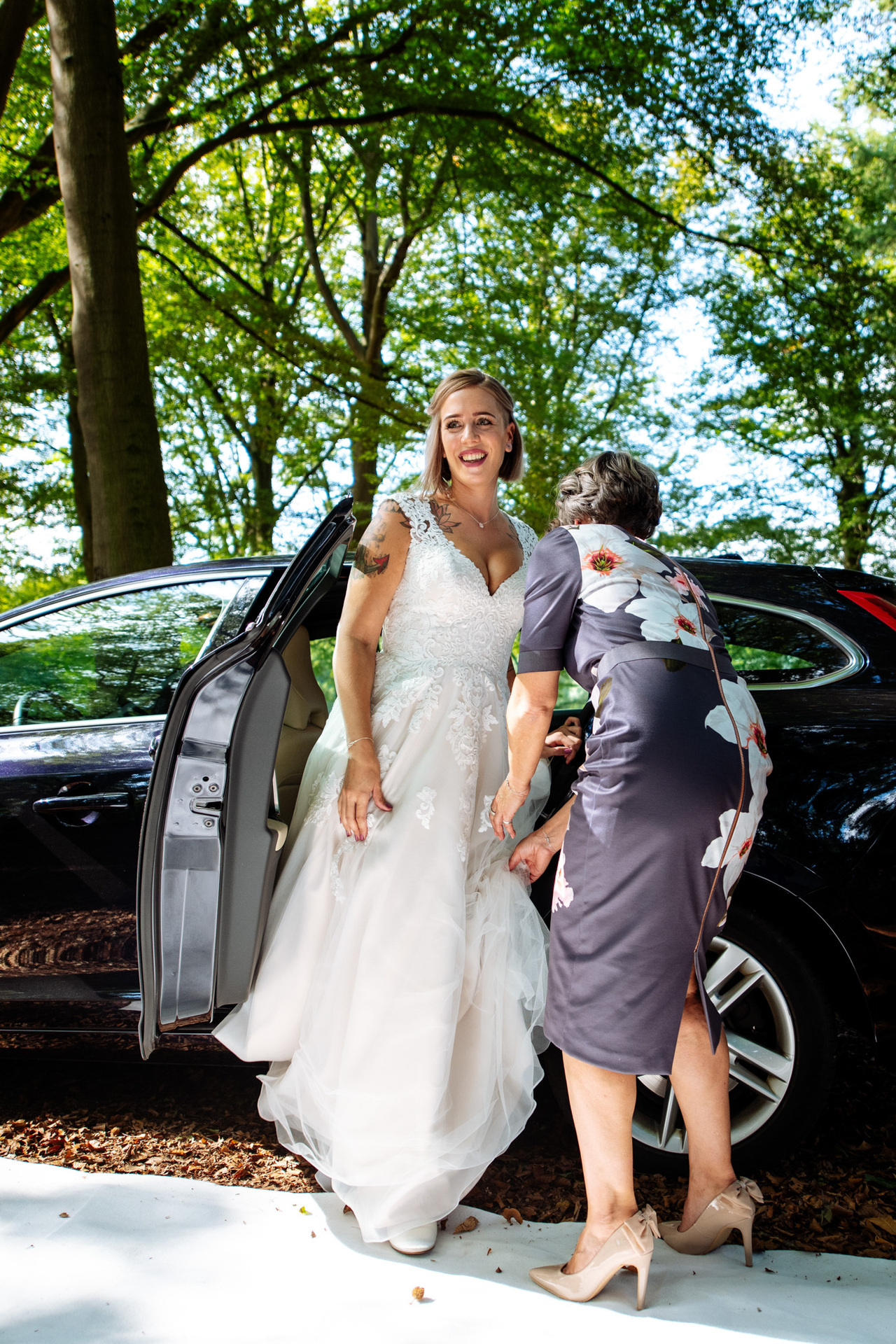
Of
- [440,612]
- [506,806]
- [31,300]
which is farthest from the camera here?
[31,300]

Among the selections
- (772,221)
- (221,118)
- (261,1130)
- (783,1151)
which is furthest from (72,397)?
(783,1151)

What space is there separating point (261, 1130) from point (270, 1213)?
508 mm

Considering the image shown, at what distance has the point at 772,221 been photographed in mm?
7668

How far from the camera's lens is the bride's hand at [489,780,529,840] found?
2.10 meters

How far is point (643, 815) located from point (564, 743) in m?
0.53

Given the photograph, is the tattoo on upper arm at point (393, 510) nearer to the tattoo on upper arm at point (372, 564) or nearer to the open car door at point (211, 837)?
the tattoo on upper arm at point (372, 564)

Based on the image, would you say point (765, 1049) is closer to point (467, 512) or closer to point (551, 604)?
point (551, 604)

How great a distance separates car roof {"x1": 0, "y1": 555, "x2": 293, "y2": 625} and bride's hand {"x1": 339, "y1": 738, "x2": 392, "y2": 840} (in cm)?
83

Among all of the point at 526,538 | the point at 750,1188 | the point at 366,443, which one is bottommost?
the point at 750,1188

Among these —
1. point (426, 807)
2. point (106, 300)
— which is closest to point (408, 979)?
point (426, 807)

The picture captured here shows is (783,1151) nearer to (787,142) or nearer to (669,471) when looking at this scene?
(787,142)

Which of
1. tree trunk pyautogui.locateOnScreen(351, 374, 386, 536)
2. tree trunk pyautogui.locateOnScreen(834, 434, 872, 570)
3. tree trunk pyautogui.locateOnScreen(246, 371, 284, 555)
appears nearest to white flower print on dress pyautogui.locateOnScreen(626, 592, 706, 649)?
tree trunk pyautogui.locateOnScreen(351, 374, 386, 536)

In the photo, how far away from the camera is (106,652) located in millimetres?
2830

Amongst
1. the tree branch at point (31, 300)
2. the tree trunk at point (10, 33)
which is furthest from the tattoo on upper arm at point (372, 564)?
the tree branch at point (31, 300)
